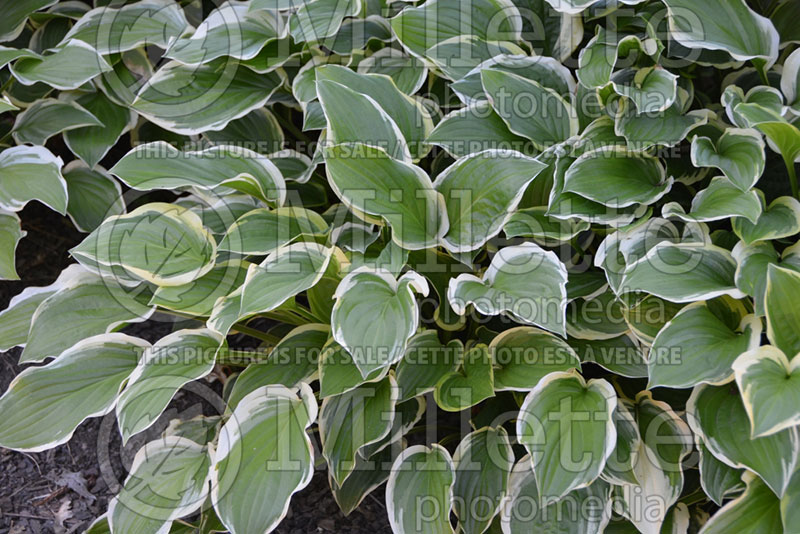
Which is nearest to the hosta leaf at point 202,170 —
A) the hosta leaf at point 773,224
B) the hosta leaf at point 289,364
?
the hosta leaf at point 289,364

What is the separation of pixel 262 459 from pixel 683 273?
778 mm

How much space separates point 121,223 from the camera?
4.63ft

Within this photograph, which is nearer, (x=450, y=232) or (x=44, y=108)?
(x=450, y=232)

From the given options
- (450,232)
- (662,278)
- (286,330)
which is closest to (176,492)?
(286,330)

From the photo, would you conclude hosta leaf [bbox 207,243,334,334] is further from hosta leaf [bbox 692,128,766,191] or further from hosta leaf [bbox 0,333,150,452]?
hosta leaf [bbox 692,128,766,191]

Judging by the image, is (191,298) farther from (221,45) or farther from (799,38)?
(799,38)

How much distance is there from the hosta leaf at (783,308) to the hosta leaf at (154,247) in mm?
968

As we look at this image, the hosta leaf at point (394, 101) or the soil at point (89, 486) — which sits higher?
the hosta leaf at point (394, 101)

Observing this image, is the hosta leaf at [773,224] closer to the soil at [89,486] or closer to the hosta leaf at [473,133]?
the hosta leaf at [473,133]

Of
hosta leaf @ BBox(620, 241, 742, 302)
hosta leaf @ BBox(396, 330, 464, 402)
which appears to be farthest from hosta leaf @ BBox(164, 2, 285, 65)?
hosta leaf @ BBox(620, 241, 742, 302)

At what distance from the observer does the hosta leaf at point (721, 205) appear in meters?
1.25

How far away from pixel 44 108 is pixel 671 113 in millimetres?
1435

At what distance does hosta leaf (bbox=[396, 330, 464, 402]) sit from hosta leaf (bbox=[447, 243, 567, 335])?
0.17 m

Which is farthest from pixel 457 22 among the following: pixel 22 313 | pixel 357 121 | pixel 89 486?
pixel 89 486
